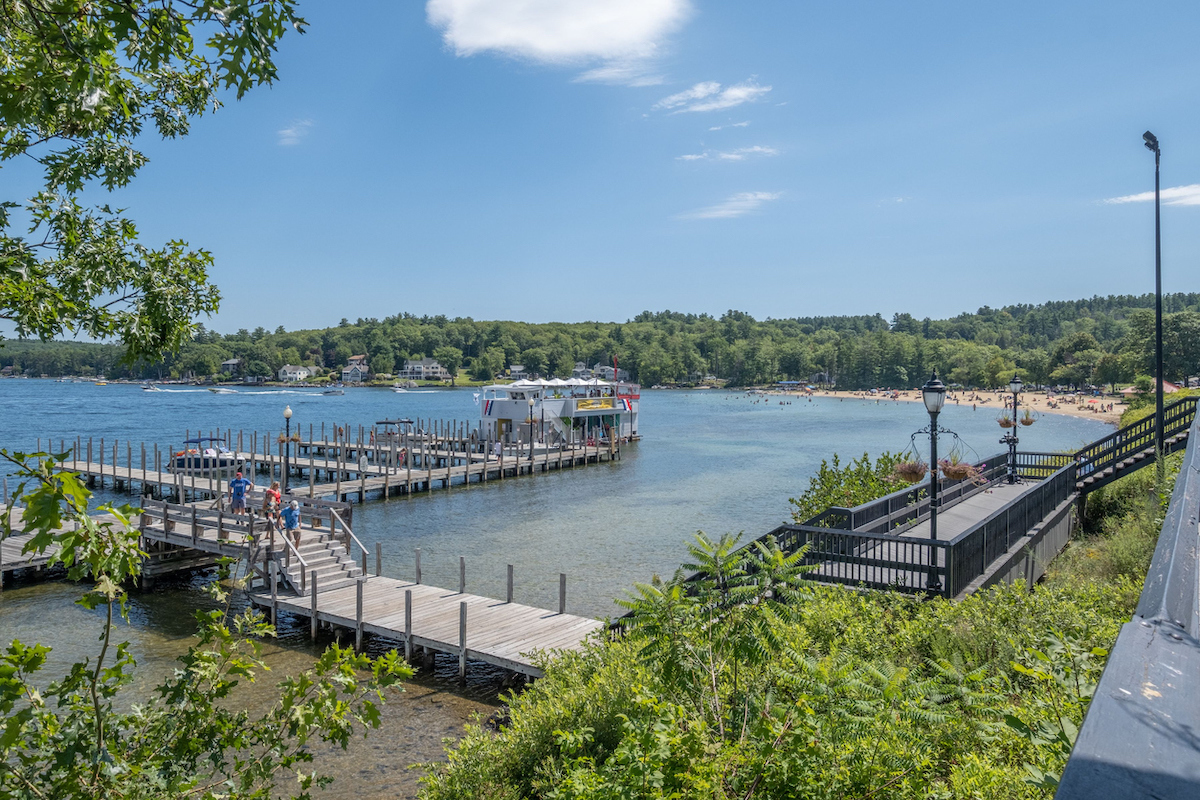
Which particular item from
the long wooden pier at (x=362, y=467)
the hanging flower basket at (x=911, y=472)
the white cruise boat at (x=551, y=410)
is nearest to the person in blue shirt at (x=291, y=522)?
the long wooden pier at (x=362, y=467)

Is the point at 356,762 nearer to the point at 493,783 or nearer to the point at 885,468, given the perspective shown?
the point at 493,783

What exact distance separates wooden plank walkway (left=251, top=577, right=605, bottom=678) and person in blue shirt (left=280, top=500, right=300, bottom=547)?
1.50 meters

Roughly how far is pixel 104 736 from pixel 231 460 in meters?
42.6

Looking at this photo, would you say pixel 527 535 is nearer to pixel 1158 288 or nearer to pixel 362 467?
pixel 362 467

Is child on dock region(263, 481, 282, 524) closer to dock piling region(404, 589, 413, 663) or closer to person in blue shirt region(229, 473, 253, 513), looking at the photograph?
person in blue shirt region(229, 473, 253, 513)

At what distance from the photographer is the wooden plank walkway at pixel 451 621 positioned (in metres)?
14.8

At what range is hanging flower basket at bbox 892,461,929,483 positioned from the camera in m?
19.3

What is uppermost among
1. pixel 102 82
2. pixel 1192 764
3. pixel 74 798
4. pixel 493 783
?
pixel 102 82

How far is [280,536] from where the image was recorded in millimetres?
18688

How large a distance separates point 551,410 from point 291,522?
38.4 m

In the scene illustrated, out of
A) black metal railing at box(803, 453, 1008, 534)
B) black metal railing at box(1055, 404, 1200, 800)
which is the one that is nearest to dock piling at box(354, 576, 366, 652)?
black metal railing at box(803, 453, 1008, 534)

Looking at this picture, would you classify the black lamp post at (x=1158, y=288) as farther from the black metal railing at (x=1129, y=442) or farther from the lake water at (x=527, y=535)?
the lake water at (x=527, y=535)

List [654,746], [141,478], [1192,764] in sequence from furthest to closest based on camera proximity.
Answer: [141,478]
[654,746]
[1192,764]

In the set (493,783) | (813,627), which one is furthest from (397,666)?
(813,627)
